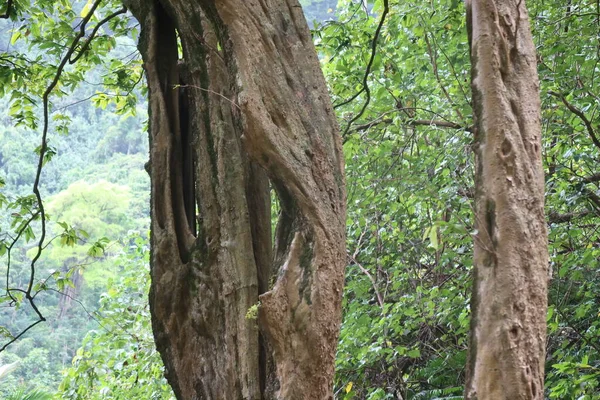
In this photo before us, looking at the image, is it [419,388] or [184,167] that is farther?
[419,388]

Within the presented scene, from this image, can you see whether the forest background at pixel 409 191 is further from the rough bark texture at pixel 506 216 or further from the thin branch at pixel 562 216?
the rough bark texture at pixel 506 216

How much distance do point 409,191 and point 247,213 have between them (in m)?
2.08

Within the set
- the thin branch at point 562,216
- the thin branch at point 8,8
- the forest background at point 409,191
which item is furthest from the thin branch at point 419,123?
the thin branch at point 8,8

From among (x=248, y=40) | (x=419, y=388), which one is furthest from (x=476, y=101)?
(x=419, y=388)

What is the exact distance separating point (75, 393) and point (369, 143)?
325 cm

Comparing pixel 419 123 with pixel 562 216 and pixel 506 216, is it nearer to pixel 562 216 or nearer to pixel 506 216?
pixel 562 216

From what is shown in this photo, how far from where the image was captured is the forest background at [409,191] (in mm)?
3842

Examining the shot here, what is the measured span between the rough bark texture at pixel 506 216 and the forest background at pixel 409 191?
1.17m

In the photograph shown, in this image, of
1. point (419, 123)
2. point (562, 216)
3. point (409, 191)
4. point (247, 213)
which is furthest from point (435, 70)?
point (247, 213)

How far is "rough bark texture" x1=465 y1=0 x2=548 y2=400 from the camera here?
163 centimetres

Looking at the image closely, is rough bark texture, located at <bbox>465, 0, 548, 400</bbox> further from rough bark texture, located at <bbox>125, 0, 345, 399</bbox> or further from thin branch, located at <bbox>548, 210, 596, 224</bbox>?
thin branch, located at <bbox>548, 210, 596, 224</bbox>

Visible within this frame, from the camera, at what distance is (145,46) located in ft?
8.98

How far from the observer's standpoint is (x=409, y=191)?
13.7 ft

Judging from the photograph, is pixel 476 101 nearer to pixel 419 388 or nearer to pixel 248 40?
pixel 248 40
